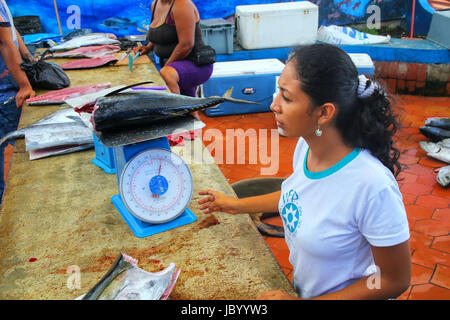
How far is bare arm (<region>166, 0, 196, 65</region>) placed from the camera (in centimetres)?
329

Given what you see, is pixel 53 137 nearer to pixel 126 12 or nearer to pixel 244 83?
pixel 244 83

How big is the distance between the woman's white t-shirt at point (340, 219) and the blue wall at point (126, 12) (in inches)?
289

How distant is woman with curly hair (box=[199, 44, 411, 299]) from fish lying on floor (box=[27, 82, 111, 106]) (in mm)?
2110

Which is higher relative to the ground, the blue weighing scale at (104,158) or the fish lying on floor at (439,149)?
the blue weighing scale at (104,158)

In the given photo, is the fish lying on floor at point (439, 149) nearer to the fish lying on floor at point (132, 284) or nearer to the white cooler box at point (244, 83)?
the white cooler box at point (244, 83)

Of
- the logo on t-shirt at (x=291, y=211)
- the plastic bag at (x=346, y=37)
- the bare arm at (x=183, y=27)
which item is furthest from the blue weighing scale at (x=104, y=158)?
the plastic bag at (x=346, y=37)

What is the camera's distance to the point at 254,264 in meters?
1.34

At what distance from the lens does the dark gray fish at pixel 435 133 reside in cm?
452

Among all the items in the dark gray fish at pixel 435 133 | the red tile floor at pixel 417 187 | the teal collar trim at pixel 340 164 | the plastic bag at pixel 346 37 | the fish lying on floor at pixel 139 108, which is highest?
the fish lying on floor at pixel 139 108

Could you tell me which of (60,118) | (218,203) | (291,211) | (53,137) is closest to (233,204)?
(218,203)

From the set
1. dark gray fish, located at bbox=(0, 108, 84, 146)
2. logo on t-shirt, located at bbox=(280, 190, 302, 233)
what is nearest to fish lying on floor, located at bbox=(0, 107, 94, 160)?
dark gray fish, located at bbox=(0, 108, 84, 146)

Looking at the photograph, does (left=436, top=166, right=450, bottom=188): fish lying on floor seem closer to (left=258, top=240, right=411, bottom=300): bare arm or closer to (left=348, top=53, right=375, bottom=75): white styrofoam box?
(left=348, top=53, right=375, bottom=75): white styrofoam box
